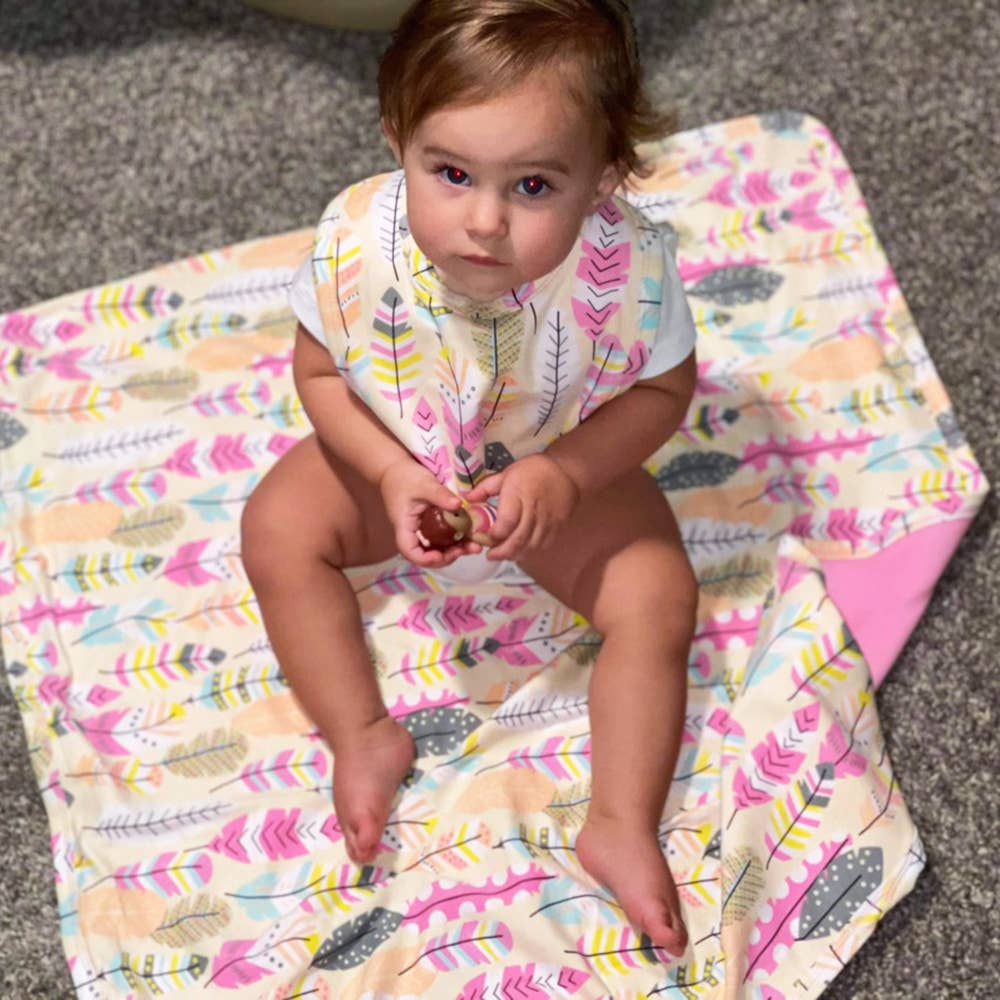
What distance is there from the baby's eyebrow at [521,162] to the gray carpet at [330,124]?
0.58 metres

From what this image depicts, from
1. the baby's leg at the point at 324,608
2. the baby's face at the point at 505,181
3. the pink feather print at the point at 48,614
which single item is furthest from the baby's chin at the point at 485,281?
the pink feather print at the point at 48,614

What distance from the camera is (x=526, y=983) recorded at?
40.8 inches

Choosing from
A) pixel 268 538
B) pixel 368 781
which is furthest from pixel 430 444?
pixel 368 781

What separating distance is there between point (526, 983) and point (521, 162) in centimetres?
56

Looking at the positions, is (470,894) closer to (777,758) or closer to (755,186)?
(777,758)

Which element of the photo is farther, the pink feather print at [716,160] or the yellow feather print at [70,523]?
the pink feather print at [716,160]

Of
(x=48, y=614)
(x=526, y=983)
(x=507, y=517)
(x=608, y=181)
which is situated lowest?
(x=526, y=983)

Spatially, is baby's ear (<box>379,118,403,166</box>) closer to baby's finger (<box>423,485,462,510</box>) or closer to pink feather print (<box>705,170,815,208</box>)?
baby's finger (<box>423,485,462,510</box>)

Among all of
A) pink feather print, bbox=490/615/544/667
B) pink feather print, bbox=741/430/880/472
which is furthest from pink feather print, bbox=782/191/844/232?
pink feather print, bbox=490/615/544/667

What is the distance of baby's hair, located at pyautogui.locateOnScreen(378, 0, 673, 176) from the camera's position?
2.70ft

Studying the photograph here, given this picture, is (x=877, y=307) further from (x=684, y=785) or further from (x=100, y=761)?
(x=100, y=761)

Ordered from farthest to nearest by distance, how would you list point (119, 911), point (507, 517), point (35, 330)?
point (35, 330), point (119, 911), point (507, 517)

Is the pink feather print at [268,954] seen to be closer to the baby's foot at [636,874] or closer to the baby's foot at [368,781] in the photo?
the baby's foot at [368,781]

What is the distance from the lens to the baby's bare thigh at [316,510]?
3.61 ft
